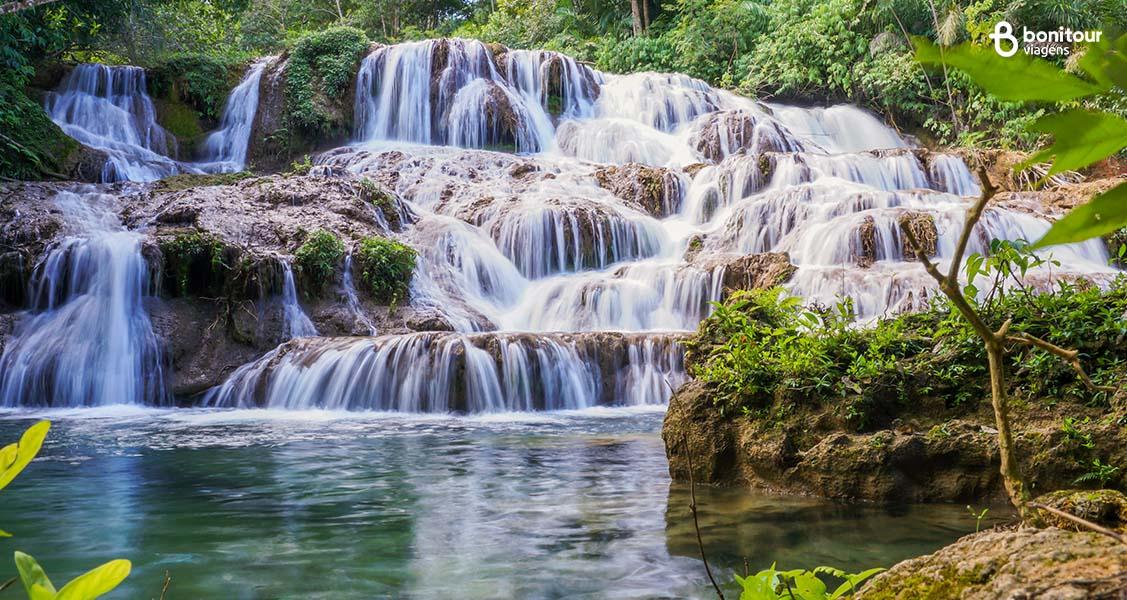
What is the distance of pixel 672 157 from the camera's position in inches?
802

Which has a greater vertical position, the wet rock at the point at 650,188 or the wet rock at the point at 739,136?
the wet rock at the point at 739,136

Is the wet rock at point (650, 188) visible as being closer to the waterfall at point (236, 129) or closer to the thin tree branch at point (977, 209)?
the waterfall at point (236, 129)

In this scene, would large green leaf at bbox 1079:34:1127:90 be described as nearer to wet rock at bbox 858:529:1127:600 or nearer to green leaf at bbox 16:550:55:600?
green leaf at bbox 16:550:55:600

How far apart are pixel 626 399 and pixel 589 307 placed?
10.2 feet

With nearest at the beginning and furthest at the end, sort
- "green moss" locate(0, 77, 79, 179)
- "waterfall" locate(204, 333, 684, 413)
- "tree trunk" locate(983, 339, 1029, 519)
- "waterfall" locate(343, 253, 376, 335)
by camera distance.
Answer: "tree trunk" locate(983, 339, 1029, 519)
"waterfall" locate(204, 333, 684, 413)
"waterfall" locate(343, 253, 376, 335)
"green moss" locate(0, 77, 79, 179)

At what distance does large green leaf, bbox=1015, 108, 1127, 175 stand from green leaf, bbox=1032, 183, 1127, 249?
32 mm

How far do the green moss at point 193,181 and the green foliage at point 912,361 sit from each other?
11.5m

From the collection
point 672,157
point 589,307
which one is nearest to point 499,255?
point 589,307

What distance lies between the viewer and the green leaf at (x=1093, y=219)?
1.79 feet

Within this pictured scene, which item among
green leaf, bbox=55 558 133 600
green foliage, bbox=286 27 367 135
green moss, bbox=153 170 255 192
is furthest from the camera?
green foliage, bbox=286 27 367 135

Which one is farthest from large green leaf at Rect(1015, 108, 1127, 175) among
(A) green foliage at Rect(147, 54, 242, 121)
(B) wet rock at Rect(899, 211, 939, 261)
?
(A) green foliage at Rect(147, 54, 242, 121)

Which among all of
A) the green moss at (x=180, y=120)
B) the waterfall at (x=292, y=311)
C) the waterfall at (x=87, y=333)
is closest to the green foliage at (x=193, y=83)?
the green moss at (x=180, y=120)

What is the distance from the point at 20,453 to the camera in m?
0.72

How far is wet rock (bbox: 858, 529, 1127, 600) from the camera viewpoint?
1.35 meters
